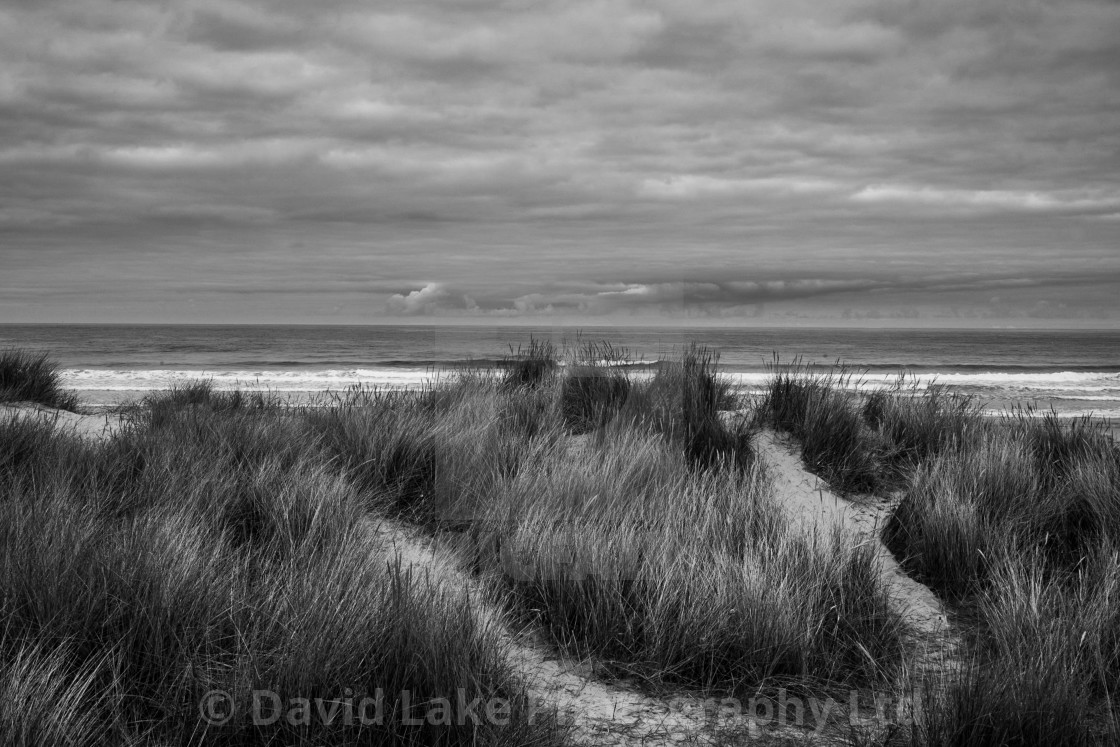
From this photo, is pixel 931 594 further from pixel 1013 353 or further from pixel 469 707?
pixel 1013 353

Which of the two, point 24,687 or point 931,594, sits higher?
point 24,687

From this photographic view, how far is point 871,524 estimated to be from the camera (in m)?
6.12

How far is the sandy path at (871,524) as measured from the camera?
4.04 meters

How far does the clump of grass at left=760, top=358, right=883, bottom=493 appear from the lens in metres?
6.80

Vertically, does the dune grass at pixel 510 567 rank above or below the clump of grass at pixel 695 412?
below

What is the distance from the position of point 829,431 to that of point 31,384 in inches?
430

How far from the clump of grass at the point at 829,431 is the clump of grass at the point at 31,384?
9.60 metres

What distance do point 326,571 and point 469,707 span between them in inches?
46.7

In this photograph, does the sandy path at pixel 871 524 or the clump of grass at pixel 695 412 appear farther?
the clump of grass at pixel 695 412

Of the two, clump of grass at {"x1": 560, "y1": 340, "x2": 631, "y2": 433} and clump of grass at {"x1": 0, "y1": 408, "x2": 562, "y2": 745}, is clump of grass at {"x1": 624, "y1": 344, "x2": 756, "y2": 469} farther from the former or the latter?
clump of grass at {"x1": 0, "y1": 408, "x2": 562, "y2": 745}

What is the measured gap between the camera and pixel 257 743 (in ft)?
9.09

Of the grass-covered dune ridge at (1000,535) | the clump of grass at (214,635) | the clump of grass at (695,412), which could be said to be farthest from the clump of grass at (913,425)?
the clump of grass at (214,635)

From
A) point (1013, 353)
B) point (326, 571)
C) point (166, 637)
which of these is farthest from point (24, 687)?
point (1013, 353)

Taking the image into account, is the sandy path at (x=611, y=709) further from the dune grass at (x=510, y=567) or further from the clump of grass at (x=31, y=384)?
the clump of grass at (x=31, y=384)
